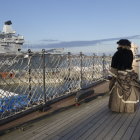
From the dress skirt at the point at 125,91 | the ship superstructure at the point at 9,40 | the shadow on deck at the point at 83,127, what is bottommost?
the shadow on deck at the point at 83,127

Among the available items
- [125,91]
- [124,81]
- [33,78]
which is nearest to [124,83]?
[124,81]

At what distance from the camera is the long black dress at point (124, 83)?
629cm

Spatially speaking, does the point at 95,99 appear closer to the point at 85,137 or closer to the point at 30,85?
the point at 30,85

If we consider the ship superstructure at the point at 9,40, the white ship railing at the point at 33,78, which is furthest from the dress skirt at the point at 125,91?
the ship superstructure at the point at 9,40

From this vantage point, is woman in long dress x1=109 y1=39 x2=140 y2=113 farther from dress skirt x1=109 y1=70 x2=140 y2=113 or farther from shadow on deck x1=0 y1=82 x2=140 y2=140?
shadow on deck x1=0 y1=82 x2=140 y2=140

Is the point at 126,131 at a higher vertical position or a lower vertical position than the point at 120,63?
lower

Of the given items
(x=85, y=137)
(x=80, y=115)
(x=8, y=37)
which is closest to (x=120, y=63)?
(x=80, y=115)

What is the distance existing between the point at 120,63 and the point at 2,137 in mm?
2967

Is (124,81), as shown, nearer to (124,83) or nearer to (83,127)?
(124,83)

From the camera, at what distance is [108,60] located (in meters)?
15.0

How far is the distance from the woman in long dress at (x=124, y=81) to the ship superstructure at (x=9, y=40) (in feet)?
230

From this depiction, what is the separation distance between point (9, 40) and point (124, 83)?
72543 mm

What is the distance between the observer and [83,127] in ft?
16.9

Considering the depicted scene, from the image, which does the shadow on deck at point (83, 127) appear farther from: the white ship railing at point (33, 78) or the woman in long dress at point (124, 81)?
the white ship railing at point (33, 78)
